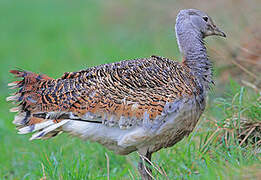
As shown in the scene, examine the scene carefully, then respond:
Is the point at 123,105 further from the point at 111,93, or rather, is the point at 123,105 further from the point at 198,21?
the point at 198,21

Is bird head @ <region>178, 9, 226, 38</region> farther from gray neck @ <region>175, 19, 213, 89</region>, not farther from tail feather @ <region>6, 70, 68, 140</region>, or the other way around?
tail feather @ <region>6, 70, 68, 140</region>

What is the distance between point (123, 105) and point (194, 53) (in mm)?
977

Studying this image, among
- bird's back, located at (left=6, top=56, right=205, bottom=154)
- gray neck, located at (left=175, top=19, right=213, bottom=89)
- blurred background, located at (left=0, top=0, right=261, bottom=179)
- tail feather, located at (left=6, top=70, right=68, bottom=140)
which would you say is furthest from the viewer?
blurred background, located at (left=0, top=0, right=261, bottom=179)

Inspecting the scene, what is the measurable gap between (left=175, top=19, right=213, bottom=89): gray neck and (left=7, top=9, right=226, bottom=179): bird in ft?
0.10

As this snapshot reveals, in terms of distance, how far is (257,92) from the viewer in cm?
534

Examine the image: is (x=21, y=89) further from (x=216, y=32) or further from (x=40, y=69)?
(x=40, y=69)

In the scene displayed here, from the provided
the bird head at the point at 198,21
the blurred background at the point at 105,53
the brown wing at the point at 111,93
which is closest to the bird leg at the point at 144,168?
the blurred background at the point at 105,53

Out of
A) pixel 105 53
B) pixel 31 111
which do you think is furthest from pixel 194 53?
pixel 105 53

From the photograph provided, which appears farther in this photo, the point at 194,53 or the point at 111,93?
the point at 194,53

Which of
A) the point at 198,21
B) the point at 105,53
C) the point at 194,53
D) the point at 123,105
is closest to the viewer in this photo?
the point at 123,105

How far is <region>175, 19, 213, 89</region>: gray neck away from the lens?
180 inches

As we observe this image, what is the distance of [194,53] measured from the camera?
4.64 m

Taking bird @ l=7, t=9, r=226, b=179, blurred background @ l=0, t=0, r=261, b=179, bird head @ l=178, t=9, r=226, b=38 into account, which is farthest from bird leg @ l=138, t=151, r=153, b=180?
bird head @ l=178, t=9, r=226, b=38

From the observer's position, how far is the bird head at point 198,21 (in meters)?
4.77
